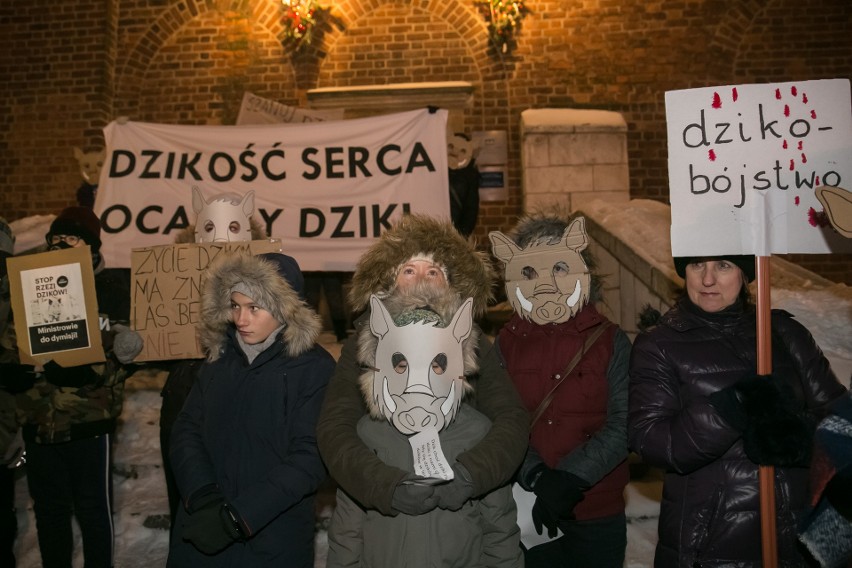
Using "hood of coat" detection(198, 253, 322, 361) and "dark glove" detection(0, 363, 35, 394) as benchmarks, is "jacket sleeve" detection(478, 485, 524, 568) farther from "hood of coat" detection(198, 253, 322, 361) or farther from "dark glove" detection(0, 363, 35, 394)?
"dark glove" detection(0, 363, 35, 394)

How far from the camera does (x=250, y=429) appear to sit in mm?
2707

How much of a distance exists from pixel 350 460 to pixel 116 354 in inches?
67.6

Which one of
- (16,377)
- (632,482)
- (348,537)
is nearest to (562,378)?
(348,537)

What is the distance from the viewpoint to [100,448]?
3.57m

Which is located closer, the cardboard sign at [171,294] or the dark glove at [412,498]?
the dark glove at [412,498]

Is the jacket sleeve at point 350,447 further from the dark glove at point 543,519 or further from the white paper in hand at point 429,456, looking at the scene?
the dark glove at point 543,519

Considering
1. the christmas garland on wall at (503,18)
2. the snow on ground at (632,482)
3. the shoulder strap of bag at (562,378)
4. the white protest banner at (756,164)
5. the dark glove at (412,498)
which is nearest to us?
the dark glove at (412,498)

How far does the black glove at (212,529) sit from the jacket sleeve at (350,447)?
40 centimetres

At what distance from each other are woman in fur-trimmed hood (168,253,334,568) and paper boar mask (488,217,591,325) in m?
0.78

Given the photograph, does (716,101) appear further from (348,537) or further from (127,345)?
(127,345)

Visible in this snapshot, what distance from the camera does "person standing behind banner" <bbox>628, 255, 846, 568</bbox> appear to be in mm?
2180

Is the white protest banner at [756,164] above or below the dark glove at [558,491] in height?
above

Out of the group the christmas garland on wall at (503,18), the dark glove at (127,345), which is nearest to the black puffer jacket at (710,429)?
the dark glove at (127,345)

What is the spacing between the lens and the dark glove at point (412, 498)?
7.34 feet
